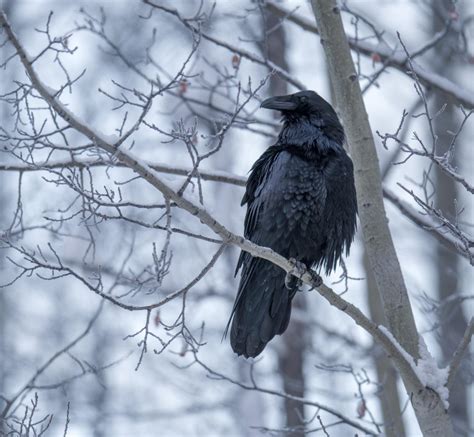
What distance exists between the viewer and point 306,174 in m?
5.80

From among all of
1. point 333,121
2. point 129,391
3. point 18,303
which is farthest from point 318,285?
point 18,303

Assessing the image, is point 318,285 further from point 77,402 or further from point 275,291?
point 77,402

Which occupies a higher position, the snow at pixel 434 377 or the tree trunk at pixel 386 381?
the tree trunk at pixel 386 381

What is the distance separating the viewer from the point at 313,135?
6125 millimetres

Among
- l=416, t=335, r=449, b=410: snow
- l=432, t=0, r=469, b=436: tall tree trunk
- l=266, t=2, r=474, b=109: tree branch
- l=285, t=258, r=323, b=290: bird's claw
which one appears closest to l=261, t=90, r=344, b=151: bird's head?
l=266, t=2, r=474, b=109: tree branch

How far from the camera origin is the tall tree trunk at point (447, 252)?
9.06 metres

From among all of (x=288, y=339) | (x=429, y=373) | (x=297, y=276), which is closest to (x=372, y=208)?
(x=297, y=276)

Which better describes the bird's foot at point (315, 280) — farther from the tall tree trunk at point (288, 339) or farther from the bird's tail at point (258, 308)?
the tall tree trunk at point (288, 339)

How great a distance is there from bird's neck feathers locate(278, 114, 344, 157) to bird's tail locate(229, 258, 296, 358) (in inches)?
33.1

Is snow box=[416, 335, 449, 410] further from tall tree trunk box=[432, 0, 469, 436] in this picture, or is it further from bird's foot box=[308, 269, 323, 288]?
tall tree trunk box=[432, 0, 469, 436]

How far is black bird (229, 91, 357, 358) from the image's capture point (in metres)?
5.80

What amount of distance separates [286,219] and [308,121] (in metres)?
0.84

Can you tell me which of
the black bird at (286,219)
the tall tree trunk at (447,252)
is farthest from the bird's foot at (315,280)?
the tall tree trunk at (447,252)

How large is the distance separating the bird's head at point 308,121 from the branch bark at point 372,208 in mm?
130
